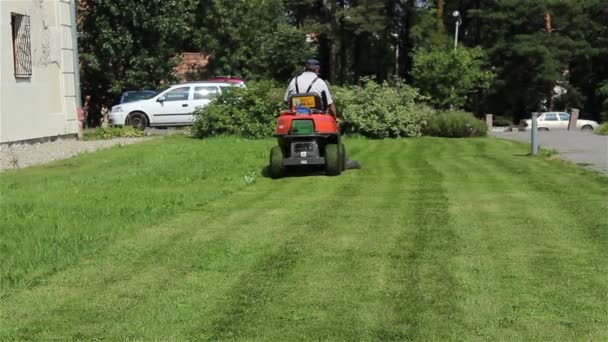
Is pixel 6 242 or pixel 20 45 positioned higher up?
pixel 20 45

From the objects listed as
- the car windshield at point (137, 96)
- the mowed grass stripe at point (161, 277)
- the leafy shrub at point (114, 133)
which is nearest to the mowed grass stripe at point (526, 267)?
the mowed grass stripe at point (161, 277)

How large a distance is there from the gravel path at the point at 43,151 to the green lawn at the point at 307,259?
4.59 metres

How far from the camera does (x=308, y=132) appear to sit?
454 inches

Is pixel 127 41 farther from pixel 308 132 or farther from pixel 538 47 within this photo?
pixel 538 47

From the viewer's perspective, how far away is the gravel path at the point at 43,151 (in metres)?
15.5

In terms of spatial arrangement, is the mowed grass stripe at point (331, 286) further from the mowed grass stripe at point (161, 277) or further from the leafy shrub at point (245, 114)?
the leafy shrub at point (245, 114)

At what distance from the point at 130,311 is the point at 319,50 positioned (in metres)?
50.2

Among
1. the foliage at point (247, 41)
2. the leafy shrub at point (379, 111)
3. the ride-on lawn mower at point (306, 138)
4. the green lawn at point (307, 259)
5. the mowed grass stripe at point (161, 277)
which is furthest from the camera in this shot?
the foliage at point (247, 41)

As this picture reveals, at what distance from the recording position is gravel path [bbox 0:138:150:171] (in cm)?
1552

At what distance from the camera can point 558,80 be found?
189 feet

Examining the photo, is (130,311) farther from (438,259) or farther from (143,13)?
(143,13)

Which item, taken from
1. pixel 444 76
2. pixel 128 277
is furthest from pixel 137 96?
pixel 128 277

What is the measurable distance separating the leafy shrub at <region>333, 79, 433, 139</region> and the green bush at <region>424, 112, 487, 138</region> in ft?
1.33

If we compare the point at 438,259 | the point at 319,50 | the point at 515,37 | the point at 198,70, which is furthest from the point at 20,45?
the point at 515,37
